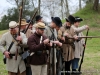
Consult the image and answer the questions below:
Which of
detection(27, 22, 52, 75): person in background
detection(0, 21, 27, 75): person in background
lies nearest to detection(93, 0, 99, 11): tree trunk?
detection(0, 21, 27, 75): person in background

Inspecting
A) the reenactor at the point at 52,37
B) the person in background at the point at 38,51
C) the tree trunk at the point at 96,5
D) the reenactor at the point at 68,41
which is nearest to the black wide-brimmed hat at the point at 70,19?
the reenactor at the point at 68,41

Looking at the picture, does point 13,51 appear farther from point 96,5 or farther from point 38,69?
point 96,5

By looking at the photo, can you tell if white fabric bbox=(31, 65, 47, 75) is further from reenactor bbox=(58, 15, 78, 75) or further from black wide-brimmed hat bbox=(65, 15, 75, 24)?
black wide-brimmed hat bbox=(65, 15, 75, 24)

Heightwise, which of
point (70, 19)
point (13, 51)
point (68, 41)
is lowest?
point (68, 41)

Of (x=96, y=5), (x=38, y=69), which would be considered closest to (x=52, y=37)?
(x=38, y=69)

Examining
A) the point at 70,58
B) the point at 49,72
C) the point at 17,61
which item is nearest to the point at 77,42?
the point at 70,58

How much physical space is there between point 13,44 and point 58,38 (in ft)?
4.20

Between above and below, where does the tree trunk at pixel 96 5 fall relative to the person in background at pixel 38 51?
below

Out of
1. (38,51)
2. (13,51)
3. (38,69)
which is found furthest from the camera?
(13,51)

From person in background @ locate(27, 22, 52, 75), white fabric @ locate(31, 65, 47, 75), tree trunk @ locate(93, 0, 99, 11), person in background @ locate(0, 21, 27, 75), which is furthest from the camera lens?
tree trunk @ locate(93, 0, 99, 11)

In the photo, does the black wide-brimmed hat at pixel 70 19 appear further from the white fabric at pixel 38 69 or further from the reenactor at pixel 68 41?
the white fabric at pixel 38 69

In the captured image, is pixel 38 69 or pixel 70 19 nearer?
pixel 38 69

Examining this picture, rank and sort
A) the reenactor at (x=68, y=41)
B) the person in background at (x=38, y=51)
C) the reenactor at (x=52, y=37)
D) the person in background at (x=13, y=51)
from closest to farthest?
the person in background at (x=38, y=51)
the person in background at (x=13, y=51)
the reenactor at (x=52, y=37)
the reenactor at (x=68, y=41)

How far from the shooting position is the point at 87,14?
25.1m
